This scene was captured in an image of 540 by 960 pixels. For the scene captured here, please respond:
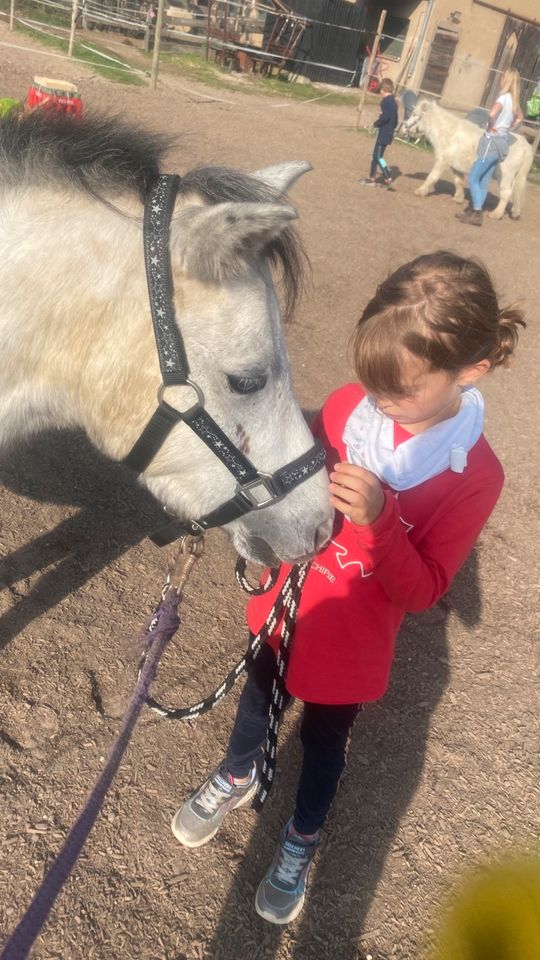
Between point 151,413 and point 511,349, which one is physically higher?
point 511,349

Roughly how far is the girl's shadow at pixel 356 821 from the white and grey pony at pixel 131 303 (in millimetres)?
1234

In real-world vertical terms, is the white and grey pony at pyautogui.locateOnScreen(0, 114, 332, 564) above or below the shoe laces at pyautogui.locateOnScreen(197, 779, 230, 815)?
above

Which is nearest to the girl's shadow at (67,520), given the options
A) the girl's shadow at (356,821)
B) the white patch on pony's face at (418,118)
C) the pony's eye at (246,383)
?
the girl's shadow at (356,821)

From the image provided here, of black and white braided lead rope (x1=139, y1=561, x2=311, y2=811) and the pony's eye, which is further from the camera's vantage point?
black and white braided lead rope (x1=139, y1=561, x2=311, y2=811)

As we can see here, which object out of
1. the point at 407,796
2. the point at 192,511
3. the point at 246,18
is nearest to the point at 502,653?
the point at 407,796

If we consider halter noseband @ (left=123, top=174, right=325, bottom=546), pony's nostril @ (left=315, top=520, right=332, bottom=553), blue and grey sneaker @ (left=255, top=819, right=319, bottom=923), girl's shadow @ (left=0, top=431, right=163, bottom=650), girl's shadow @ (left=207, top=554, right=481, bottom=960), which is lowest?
girl's shadow @ (left=207, top=554, right=481, bottom=960)

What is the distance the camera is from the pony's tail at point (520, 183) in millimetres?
13312

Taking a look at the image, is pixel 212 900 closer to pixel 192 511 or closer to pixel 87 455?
pixel 192 511

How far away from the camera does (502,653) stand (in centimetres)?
354

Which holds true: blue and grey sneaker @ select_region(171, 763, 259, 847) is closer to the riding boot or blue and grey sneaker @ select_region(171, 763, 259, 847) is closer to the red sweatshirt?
the red sweatshirt

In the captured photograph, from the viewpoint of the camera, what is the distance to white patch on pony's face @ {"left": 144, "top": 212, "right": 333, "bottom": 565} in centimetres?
178

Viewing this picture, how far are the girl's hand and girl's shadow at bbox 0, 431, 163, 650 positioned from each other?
193 cm

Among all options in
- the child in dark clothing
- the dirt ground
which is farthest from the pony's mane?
the child in dark clothing

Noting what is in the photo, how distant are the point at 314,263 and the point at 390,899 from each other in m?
7.17
